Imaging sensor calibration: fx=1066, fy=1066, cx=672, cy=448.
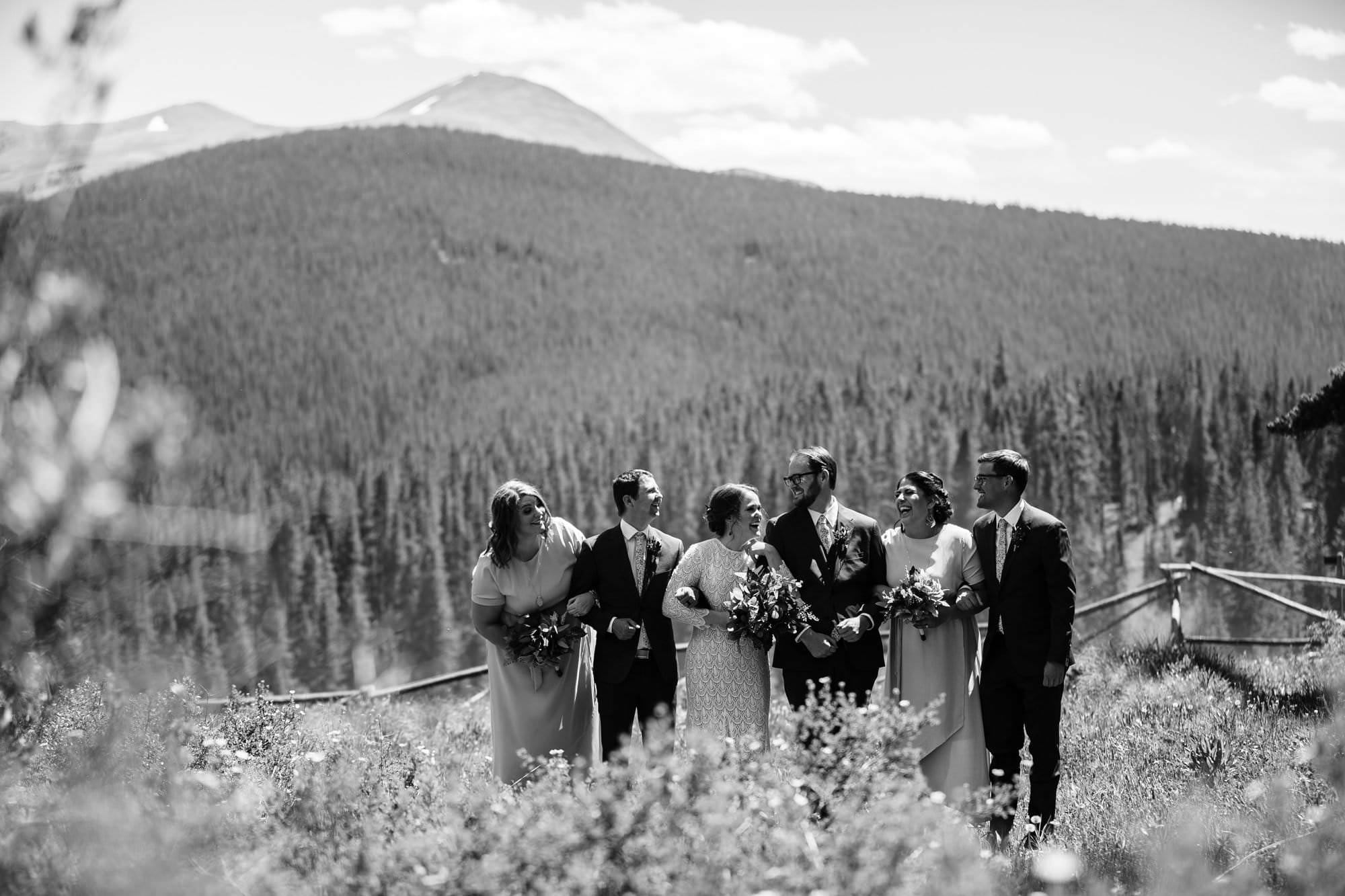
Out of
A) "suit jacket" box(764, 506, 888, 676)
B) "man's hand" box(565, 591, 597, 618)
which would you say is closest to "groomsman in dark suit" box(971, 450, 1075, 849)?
"suit jacket" box(764, 506, 888, 676)

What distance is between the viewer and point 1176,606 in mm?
10141

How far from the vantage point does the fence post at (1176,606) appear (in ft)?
31.9

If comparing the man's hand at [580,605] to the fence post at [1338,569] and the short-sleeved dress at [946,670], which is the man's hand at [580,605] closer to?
the short-sleeved dress at [946,670]

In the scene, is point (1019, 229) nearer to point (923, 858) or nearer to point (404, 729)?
point (404, 729)

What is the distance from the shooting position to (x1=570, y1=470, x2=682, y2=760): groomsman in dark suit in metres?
5.71

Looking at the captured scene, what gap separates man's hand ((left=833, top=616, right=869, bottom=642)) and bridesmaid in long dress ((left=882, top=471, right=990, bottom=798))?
0.21 meters

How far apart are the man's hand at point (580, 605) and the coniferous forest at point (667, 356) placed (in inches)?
459

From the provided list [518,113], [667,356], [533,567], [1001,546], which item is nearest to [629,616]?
[533,567]

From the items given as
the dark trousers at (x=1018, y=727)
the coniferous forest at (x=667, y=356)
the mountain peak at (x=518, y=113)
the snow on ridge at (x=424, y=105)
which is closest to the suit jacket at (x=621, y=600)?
the dark trousers at (x=1018, y=727)

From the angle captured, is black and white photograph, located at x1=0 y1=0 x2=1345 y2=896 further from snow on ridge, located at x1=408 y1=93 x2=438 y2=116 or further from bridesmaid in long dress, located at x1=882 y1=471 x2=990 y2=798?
snow on ridge, located at x1=408 y1=93 x2=438 y2=116

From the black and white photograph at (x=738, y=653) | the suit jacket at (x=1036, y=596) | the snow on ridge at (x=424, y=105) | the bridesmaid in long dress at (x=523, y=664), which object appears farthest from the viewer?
the snow on ridge at (x=424, y=105)

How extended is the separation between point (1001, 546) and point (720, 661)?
5.12 ft

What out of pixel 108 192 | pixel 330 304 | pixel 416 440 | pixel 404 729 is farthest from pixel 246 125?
pixel 404 729

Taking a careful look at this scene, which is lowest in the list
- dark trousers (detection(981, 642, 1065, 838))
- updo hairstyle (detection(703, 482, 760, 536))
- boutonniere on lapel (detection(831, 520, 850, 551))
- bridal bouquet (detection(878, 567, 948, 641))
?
dark trousers (detection(981, 642, 1065, 838))
